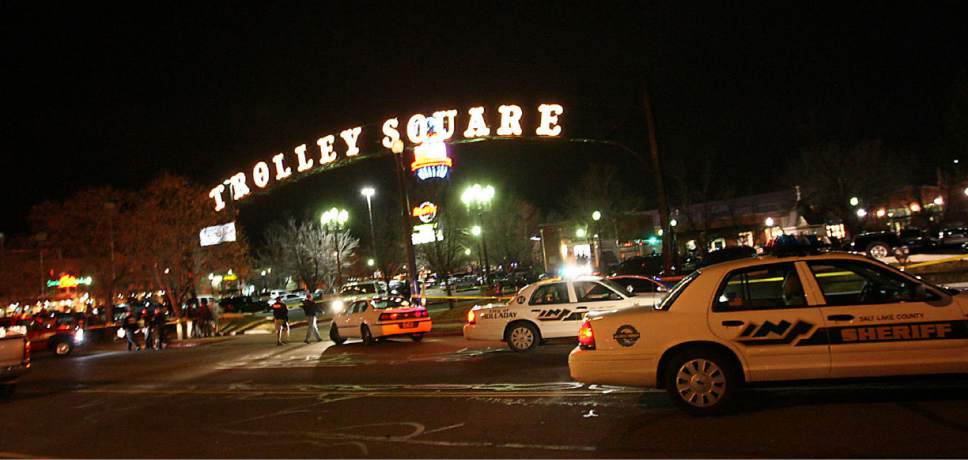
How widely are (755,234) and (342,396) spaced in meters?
48.1

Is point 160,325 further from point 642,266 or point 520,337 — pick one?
point 642,266

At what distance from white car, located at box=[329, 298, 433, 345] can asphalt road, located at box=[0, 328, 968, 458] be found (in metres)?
4.49

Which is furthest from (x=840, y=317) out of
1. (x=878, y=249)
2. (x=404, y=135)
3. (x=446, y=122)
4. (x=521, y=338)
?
(x=878, y=249)

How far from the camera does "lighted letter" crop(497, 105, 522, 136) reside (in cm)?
2352

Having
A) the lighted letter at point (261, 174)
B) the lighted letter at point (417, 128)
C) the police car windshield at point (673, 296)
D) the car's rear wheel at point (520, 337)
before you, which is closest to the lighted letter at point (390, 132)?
the lighted letter at point (417, 128)

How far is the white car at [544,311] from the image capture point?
13.2 meters

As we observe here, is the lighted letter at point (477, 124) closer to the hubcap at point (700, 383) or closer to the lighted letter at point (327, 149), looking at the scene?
the lighted letter at point (327, 149)

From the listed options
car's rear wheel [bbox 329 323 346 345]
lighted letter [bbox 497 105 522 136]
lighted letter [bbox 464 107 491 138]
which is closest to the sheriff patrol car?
car's rear wheel [bbox 329 323 346 345]

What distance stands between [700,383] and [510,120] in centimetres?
1756

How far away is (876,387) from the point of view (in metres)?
7.84

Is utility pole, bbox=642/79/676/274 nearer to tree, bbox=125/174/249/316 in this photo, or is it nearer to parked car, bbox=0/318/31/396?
parked car, bbox=0/318/31/396

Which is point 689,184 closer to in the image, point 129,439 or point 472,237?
point 472,237

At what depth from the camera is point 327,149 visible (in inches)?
1000

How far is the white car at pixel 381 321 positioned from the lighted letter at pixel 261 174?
393 inches
